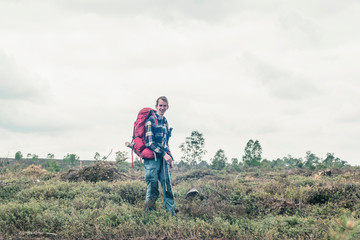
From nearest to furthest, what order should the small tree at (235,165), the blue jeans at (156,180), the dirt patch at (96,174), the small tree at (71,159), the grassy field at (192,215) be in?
the grassy field at (192,215)
the blue jeans at (156,180)
the dirt patch at (96,174)
the small tree at (235,165)
the small tree at (71,159)

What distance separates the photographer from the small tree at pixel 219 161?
97.3 feet

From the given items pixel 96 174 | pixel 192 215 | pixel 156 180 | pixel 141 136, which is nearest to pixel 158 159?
pixel 156 180

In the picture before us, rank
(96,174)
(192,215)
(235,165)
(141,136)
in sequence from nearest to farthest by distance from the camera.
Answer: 1. (141,136)
2. (192,215)
3. (96,174)
4. (235,165)

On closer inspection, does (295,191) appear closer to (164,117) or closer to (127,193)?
(164,117)

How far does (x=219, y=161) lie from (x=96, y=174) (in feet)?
61.9

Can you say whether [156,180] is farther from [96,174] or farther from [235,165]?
[235,165]

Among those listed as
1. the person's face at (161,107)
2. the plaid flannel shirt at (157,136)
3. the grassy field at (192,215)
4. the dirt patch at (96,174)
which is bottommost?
the grassy field at (192,215)

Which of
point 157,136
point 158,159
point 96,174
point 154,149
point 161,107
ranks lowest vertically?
point 96,174

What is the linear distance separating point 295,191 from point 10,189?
30.9ft

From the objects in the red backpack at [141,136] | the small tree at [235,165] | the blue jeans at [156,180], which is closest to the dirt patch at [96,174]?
the blue jeans at [156,180]

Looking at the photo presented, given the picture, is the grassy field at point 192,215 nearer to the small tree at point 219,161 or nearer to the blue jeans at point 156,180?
the blue jeans at point 156,180

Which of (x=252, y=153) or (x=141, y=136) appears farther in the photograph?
(x=252, y=153)

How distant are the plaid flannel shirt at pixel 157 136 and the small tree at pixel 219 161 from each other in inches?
906

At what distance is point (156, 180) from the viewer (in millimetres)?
6812
